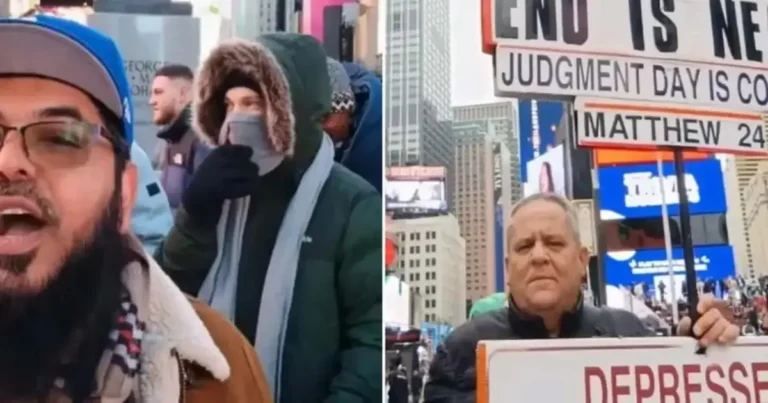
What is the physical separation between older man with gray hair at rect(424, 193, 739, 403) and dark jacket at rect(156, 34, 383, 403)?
203 mm

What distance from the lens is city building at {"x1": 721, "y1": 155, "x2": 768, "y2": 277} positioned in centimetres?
203

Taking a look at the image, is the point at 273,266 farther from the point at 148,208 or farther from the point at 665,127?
the point at 665,127

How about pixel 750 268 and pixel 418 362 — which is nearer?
pixel 418 362

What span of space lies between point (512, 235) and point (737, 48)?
851mm

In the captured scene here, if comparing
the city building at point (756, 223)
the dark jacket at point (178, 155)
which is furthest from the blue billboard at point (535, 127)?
the dark jacket at point (178, 155)

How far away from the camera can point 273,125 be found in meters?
1.86

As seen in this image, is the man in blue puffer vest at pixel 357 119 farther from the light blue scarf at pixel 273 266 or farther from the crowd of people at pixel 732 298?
the crowd of people at pixel 732 298

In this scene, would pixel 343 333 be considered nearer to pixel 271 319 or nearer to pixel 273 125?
pixel 271 319

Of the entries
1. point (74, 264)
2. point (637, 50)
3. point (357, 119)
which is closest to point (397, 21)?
point (357, 119)

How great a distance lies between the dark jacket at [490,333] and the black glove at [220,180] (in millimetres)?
634

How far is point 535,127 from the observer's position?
2027 millimetres

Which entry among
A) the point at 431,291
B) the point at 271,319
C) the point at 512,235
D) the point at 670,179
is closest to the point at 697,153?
the point at 670,179

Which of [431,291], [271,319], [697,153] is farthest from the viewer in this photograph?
[697,153]

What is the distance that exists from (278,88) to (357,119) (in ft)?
0.69
